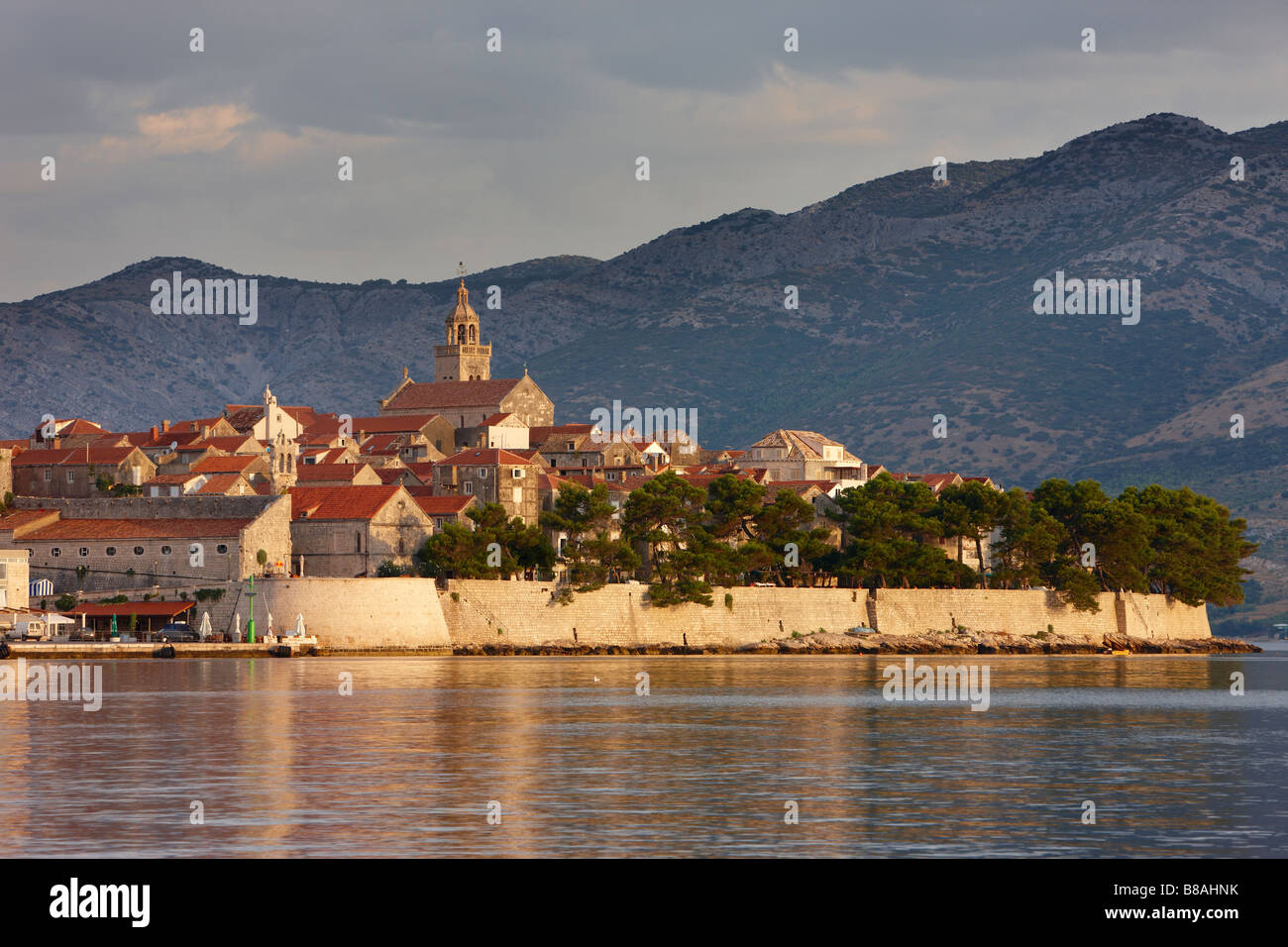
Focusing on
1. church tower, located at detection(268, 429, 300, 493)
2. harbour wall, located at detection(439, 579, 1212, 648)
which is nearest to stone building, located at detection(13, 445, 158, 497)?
church tower, located at detection(268, 429, 300, 493)

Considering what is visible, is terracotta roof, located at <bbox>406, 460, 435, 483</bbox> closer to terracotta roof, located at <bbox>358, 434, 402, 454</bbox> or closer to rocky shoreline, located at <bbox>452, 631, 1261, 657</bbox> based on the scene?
terracotta roof, located at <bbox>358, 434, 402, 454</bbox>

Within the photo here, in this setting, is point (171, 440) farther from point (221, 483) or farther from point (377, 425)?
point (377, 425)

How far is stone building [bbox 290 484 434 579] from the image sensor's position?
89.9 meters

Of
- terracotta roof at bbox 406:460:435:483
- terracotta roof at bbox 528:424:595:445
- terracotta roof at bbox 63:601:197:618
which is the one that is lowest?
terracotta roof at bbox 63:601:197:618

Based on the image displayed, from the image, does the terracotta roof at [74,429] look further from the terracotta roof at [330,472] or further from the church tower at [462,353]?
the church tower at [462,353]

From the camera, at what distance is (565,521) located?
320 ft

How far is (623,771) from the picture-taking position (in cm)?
3769

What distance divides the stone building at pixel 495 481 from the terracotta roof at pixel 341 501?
27.4 feet

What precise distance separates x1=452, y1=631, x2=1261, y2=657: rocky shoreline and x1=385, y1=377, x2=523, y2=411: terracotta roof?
48678 mm

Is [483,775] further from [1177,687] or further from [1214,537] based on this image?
[1214,537]

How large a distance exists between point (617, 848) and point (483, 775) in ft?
33.6

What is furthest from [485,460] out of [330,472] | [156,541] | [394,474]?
[156,541]

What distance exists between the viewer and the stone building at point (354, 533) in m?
89.9
